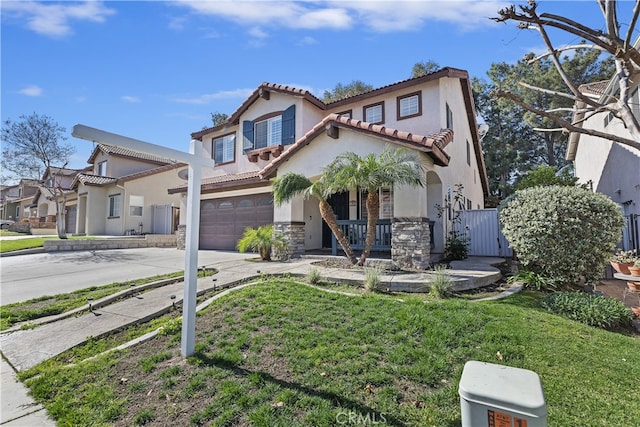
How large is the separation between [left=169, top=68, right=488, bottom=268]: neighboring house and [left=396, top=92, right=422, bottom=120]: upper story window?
4 cm

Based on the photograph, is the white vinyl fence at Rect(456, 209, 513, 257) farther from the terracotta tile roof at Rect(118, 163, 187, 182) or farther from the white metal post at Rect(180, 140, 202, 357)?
the terracotta tile roof at Rect(118, 163, 187, 182)

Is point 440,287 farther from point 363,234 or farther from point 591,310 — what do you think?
point 363,234

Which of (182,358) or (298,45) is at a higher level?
(298,45)

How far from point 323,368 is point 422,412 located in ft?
3.88

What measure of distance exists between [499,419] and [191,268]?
366 cm

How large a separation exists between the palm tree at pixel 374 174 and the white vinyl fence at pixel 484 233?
496 cm

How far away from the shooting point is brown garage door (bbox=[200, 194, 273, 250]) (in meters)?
14.4

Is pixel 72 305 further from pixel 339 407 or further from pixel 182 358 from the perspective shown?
pixel 339 407

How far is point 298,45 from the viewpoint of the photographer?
939 cm

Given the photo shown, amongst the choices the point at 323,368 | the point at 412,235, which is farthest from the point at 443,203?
the point at 323,368

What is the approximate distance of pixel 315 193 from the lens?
907 centimetres

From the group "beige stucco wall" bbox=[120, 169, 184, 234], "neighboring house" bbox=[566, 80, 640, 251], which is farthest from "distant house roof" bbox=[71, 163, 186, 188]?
"neighboring house" bbox=[566, 80, 640, 251]

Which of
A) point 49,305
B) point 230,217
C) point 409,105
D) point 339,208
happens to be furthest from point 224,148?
point 49,305

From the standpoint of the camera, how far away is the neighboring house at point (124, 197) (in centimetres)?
2211
